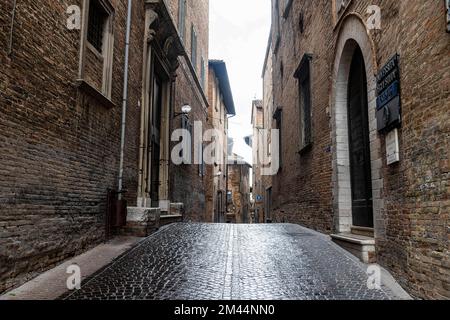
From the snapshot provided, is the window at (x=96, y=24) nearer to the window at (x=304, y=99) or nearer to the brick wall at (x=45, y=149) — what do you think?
the brick wall at (x=45, y=149)

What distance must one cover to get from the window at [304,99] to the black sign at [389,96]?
4.91 m

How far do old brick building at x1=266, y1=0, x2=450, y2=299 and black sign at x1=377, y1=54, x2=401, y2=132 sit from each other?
1cm

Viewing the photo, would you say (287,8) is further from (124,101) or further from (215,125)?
(215,125)

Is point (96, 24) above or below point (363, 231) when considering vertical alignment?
above

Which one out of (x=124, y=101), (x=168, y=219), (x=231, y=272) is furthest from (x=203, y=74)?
(x=231, y=272)

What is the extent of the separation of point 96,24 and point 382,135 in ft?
17.6

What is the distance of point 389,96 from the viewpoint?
5391mm

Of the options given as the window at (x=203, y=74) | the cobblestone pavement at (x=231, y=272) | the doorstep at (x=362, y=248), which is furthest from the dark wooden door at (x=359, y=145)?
the window at (x=203, y=74)

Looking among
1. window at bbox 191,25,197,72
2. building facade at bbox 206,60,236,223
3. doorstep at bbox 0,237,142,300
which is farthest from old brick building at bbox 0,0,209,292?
building facade at bbox 206,60,236,223

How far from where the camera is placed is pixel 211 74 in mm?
23875

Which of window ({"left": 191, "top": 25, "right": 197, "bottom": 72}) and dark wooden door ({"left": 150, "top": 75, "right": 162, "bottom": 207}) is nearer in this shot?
dark wooden door ({"left": 150, "top": 75, "right": 162, "bottom": 207})

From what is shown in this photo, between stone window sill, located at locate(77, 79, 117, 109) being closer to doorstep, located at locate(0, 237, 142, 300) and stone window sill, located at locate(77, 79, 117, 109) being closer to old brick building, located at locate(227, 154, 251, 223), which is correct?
doorstep, located at locate(0, 237, 142, 300)

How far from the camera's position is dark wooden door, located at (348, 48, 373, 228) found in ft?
23.3

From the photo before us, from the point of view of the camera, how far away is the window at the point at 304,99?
10.9m
